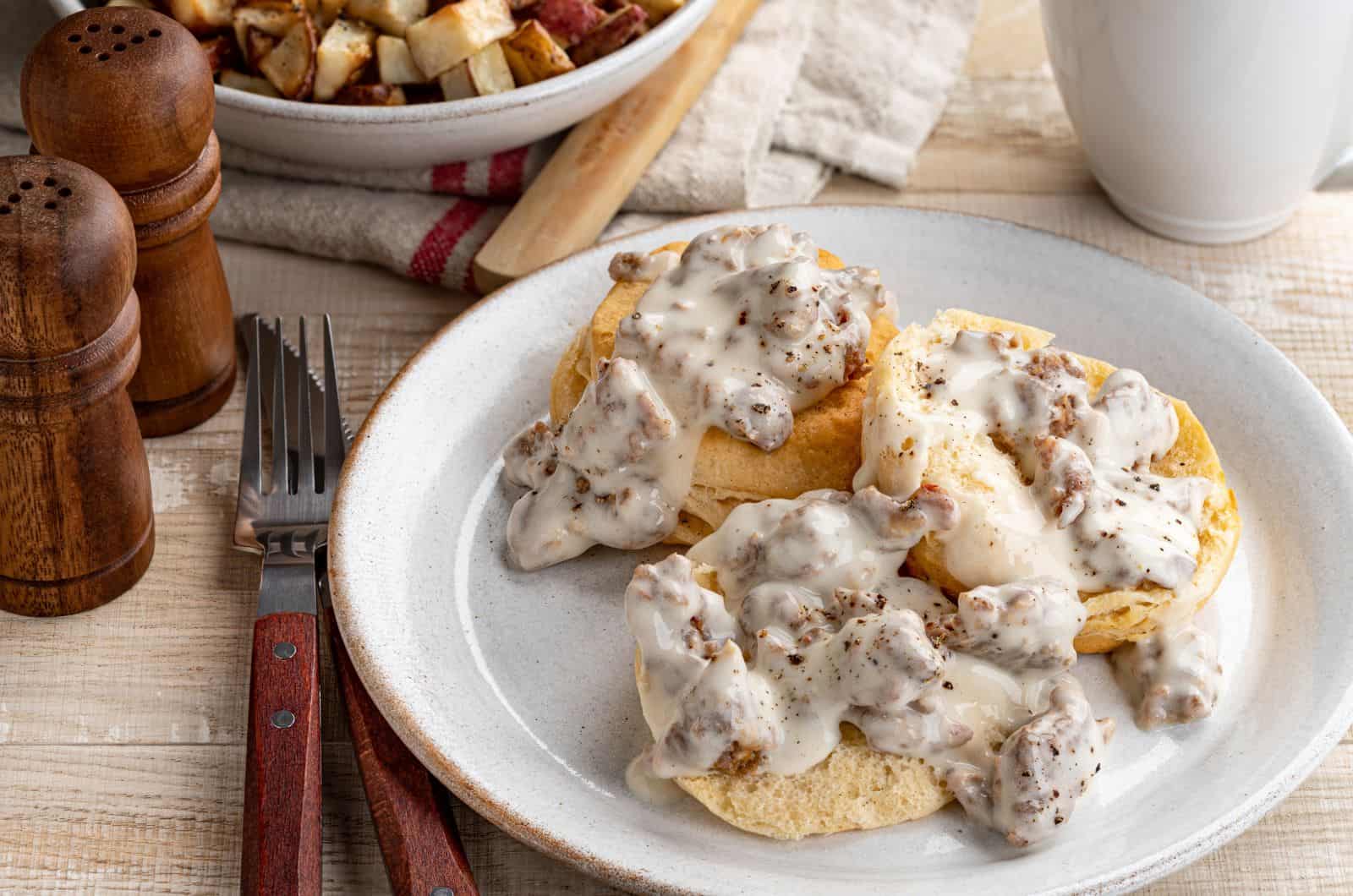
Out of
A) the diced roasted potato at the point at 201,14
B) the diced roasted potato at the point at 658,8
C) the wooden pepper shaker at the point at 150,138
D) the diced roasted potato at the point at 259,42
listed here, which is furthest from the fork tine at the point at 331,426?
the diced roasted potato at the point at 658,8

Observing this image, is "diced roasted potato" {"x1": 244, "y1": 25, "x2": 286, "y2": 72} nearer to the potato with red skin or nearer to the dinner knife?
the potato with red skin

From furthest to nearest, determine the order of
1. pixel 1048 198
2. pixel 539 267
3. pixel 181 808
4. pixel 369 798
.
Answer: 1. pixel 1048 198
2. pixel 539 267
3. pixel 181 808
4. pixel 369 798

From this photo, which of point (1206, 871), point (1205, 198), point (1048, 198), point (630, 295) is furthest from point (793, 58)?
point (1206, 871)

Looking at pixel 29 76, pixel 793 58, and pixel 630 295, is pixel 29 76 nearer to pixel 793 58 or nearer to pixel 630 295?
pixel 630 295

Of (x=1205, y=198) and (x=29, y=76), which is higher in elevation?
(x=29, y=76)

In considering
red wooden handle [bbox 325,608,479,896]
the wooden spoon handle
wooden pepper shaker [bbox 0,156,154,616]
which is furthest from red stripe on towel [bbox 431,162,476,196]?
red wooden handle [bbox 325,608,479,896]

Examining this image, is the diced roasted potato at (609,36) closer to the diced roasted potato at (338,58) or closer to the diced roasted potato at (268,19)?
the diced roasted potato at (338,58)
